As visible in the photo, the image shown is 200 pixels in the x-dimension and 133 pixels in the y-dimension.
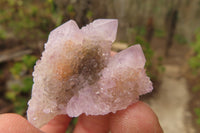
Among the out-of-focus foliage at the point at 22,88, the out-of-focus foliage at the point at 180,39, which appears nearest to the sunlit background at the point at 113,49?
the out-of-focus foliage at the point at 22,88

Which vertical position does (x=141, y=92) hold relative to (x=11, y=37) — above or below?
above

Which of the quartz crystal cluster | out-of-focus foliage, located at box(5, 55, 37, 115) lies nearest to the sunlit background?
out-of-focus foliage, located at box(5, 55, 37, 115)

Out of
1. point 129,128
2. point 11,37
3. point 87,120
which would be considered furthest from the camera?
point 11,37

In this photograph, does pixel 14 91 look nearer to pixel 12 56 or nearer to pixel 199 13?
pixel 12 56

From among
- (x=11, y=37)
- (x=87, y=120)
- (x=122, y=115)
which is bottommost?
(x=11, y=37)

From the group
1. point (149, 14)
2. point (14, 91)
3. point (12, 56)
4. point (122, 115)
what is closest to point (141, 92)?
point (122, 115)

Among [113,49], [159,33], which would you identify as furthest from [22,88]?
[159,33]

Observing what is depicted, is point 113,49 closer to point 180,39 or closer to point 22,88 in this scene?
point 22,88

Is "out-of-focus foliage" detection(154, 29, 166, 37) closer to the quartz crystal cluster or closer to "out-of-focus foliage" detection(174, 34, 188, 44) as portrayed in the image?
"out-of-focus foliage" detection(174, 34, 188, 44)
